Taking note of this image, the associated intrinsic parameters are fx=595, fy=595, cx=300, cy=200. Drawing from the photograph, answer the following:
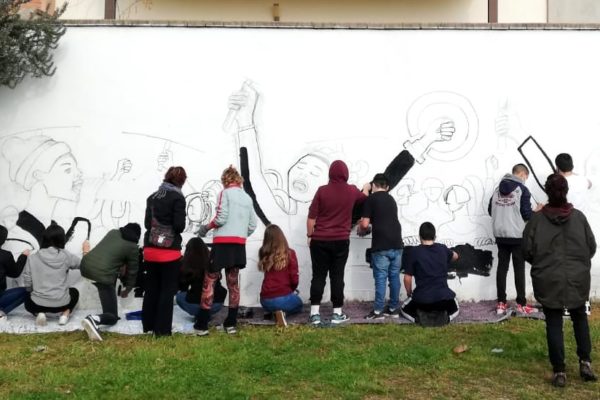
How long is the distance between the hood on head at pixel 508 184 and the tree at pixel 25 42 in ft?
16.9

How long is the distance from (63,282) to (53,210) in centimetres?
104

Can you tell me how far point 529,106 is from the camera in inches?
271

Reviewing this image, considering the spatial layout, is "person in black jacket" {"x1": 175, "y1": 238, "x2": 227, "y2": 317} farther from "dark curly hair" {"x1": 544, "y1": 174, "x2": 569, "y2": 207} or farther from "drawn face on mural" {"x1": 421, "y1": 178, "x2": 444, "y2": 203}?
"dark curly hair" {"x1": 544, "y1": 174, "x2": 569, "y2": 207}

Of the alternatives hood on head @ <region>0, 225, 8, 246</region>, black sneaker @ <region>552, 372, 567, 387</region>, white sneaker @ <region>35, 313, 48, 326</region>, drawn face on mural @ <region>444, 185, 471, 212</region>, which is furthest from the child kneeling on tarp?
hood on head @ <region>0, 225, 8, 246</region>

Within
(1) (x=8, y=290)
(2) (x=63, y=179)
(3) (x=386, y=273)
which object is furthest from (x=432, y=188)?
(1) (x=8, y=290)

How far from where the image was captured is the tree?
623 cm

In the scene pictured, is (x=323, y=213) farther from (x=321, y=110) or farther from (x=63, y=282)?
(x=63, y=282)

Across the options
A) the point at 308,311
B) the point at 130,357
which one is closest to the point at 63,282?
the point at 130,357

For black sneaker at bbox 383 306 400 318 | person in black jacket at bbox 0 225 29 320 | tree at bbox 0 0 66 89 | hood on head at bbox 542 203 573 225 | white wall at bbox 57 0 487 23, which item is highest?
white wall at bbox 57 0 487 23

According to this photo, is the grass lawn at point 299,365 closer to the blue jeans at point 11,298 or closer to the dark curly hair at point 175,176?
the blue jeans at point 11,298

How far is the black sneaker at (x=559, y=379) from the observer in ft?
14.0

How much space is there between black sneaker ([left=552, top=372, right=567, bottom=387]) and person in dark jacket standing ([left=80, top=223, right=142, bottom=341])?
410 centimetres

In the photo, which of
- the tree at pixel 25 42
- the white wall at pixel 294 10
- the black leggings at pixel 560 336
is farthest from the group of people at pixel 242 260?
the white wall at pixel 294 10

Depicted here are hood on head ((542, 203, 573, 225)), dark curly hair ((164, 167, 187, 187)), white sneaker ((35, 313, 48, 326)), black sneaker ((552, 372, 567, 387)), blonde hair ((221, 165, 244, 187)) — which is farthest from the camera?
white sneaker ((35, 313, 48, 326))
